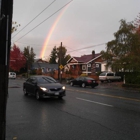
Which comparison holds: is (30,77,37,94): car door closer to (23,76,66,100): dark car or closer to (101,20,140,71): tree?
(23,76,66,100): dark car

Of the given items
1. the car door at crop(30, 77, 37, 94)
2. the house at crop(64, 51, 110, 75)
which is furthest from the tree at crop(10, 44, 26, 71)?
the car door at crop(30, 77, 37, 94)

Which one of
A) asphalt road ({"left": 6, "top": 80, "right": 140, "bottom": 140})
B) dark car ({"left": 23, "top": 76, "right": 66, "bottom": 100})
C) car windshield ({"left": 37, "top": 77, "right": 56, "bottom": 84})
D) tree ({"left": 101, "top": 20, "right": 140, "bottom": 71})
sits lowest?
asphalt road ({"left": 6, "top": 80, "right": 140, "bottom": 140})

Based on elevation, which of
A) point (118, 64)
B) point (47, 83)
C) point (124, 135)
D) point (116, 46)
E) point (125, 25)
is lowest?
point (124, 135)

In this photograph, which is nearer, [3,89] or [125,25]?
[3,89]

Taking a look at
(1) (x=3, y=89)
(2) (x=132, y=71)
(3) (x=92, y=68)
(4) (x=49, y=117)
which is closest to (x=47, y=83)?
(4) (x=49, y=117)

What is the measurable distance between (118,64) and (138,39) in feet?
12.7

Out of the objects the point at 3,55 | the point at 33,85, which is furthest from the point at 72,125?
the point at 33,85

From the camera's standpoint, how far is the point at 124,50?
27.9 meters

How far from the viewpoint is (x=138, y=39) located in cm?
2714

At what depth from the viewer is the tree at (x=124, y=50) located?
1043 inches

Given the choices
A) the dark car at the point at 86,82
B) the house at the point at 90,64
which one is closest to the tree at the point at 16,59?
the house at the point at 90,64

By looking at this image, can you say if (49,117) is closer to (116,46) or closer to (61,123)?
(61,123)

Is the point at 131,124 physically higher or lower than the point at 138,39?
lower

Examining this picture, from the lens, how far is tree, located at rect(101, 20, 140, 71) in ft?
86.9
